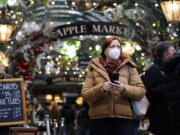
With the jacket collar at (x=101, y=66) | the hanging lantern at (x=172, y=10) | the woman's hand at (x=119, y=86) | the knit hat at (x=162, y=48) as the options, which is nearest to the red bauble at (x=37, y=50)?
the hanging lantern at (x=172, y=10)

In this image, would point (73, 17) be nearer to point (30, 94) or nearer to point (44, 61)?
point (44, 61)

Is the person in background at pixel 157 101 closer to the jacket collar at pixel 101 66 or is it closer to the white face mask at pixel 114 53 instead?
the jacket collar at pixel 101 66

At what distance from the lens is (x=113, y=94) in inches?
291

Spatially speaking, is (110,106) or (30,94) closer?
(110,106)

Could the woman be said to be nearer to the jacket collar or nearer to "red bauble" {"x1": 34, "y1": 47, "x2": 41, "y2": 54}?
the jacket collar

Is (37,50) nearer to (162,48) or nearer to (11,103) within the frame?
(11,103)

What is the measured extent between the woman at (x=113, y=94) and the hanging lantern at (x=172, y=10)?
6.72 m

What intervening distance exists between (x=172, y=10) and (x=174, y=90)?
23.7 ft

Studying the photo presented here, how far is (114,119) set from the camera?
7367 mm

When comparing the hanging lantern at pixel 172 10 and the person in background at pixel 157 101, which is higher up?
the hanging lantern at pixel 172 10

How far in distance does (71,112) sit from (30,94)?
317 inches

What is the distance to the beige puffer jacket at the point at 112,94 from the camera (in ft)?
24.1

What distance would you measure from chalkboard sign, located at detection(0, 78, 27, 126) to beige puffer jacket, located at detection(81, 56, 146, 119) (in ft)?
9.22

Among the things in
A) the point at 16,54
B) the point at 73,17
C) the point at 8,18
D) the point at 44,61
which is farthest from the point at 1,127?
the point at 44,61
